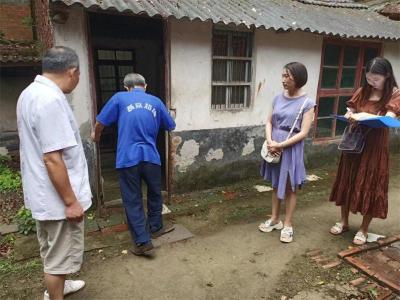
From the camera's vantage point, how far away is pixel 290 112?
139 inches

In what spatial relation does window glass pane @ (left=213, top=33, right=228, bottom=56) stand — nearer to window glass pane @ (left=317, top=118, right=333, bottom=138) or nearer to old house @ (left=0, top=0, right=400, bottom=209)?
old house @ (left=0, top=0, right=400, bottom=209)

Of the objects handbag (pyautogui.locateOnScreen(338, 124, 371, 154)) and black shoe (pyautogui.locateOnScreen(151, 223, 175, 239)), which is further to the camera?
black shoe (pyautogui.locateOnScreen(151, 223, 175, 239))

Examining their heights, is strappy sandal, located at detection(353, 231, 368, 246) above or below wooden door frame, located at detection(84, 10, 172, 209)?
below

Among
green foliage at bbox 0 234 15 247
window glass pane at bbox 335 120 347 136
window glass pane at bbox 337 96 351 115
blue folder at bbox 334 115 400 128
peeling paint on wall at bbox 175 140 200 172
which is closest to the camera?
blue folder at bbox 334 115 400 128

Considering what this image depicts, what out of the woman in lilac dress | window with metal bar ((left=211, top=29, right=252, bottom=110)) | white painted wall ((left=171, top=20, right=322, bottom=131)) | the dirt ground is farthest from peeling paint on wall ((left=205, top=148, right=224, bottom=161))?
the woman in lilac dress

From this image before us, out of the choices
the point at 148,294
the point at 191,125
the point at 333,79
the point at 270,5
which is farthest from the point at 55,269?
the point at 333,79

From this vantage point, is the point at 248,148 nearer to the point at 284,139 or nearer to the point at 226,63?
the point at 226,63

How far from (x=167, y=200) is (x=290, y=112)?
94.6 inches

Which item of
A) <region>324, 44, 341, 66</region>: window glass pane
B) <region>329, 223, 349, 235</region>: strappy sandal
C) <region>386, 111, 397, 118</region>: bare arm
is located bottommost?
<region>329, 223, 349, 235</region>: strappy sandal

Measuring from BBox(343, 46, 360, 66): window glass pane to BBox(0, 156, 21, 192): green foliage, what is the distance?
6.92 m

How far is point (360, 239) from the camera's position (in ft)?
12.3

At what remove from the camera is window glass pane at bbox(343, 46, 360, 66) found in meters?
6.68

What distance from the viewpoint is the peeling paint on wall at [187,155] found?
5.11m

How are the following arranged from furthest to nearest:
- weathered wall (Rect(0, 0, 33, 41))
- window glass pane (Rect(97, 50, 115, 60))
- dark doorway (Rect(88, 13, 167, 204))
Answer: window glass pane (Rect(97, 50, 115, 60)), weathered wall (Rect(0, 0, 33, 41)), dark doorway (Rect(88, 13, 167, 204))
